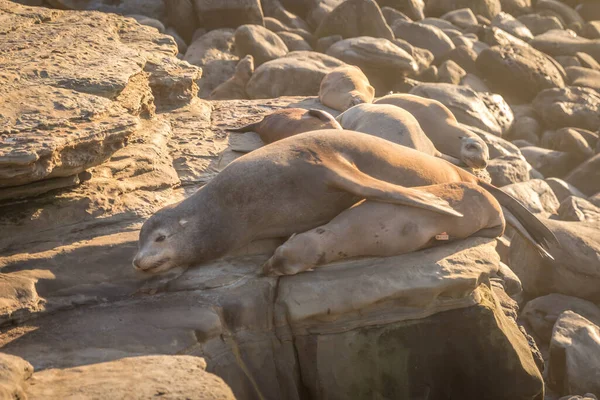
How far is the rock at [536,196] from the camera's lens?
8.70 m

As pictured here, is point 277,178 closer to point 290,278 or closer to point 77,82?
point 290,278

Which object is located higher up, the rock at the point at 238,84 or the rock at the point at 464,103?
the rock at the point at 238,84

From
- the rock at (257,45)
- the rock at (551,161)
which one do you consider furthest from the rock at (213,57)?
the rock at (551,161)

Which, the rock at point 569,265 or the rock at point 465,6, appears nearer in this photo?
the rock at point 569,265

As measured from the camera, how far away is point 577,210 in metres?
8.73

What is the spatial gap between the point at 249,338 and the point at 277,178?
Answer: 3.13ft

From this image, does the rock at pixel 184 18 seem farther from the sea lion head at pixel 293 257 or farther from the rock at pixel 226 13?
the sea lion head at pixel 293 257

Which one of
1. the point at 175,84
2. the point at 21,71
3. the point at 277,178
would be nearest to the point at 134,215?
the point at 277,178

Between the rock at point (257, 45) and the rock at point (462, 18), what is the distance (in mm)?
5404

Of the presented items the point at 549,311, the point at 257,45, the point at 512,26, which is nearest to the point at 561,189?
the point at 549,311

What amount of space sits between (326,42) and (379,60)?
6.04 ft

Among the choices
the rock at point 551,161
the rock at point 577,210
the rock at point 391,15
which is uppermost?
the rock at point 391,15

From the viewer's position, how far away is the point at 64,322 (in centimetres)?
398

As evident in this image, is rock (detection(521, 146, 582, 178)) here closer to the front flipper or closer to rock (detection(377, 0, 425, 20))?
rock (detection(377, 0, 425, 20))
